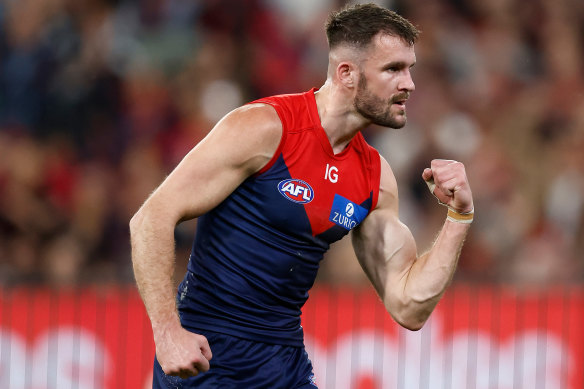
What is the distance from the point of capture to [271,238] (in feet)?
14.4

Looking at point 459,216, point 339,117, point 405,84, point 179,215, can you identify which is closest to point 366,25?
point 405,84

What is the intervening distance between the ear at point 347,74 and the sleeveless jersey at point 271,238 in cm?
20

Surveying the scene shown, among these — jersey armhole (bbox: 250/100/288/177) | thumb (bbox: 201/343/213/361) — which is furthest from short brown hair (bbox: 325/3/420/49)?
thumb (bbox: 201/343/213/361)

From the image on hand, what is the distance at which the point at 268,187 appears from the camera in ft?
14.2

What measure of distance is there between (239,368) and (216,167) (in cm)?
90

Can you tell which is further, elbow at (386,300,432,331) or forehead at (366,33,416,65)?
elbow at (386,300,432,331)

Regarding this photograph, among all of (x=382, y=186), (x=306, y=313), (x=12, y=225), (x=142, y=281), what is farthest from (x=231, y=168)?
(x=12, y=225)

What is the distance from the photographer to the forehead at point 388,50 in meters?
4.50

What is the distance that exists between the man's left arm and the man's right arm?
33.5 inches

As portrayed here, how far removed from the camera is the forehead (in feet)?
14.8

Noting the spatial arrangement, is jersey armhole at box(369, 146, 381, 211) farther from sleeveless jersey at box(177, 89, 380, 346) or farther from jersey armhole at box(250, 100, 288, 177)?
jersey armhole at box(250, 100, 288, 177)

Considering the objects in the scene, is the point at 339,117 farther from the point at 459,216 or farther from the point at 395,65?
the point at 459,216

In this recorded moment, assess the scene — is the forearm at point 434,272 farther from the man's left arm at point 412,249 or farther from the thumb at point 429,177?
the thumb at point 429,177

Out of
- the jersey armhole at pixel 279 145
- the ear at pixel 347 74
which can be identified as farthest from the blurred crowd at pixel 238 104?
the jersey armhole at pixel 279 145
